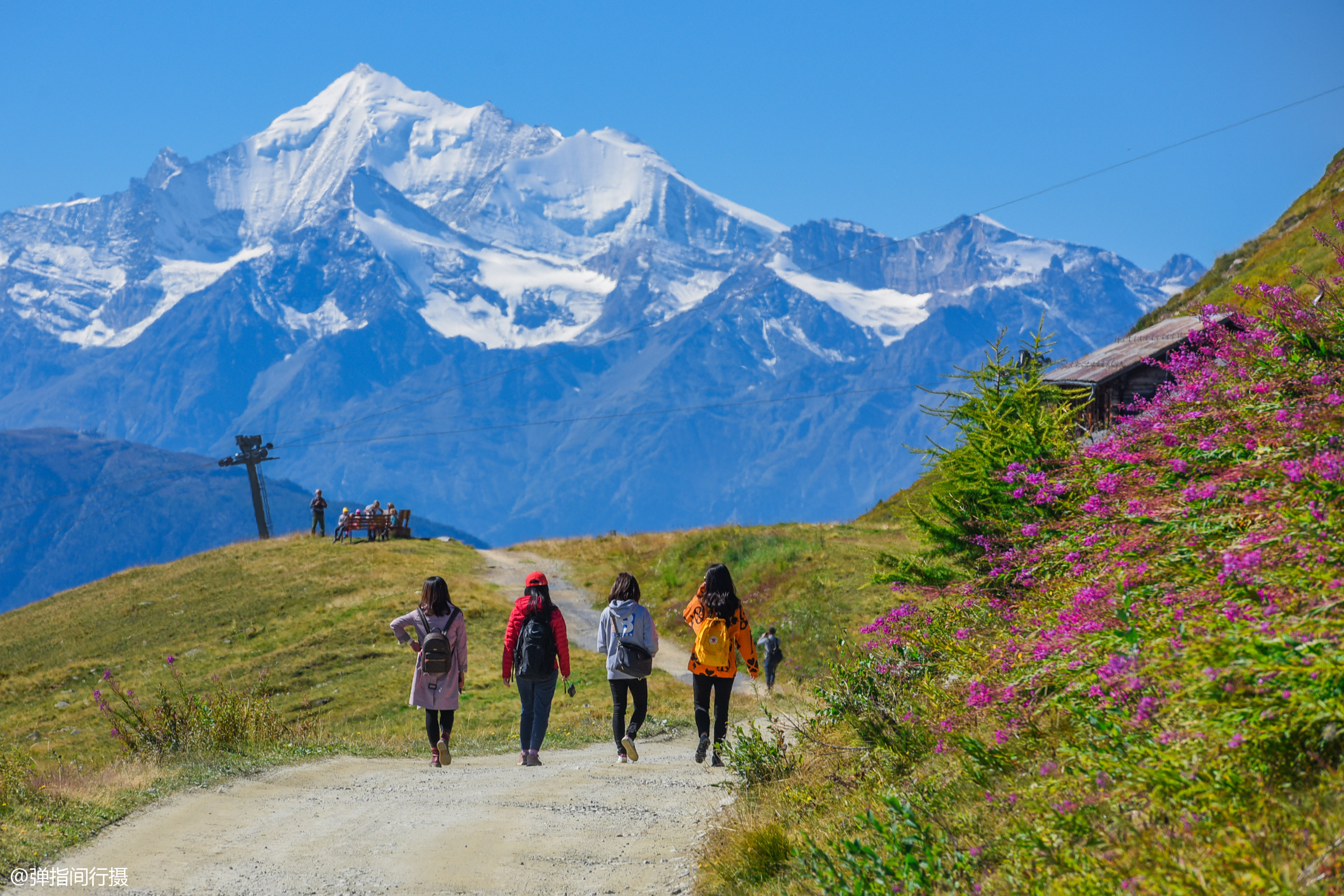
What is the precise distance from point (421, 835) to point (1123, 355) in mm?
29025

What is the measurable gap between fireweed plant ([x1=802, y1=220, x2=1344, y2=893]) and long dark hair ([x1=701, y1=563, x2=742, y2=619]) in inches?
82.6

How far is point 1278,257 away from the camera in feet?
120

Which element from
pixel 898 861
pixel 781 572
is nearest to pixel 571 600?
pixel 781 572

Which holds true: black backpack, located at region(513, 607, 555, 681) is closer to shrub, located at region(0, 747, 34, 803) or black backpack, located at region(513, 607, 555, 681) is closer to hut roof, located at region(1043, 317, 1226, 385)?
shrub, located at region(0, 747, 34, 803)

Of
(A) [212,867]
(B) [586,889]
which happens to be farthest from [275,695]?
(B) [586,889]

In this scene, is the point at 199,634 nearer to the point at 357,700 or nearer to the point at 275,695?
the point at 275,695

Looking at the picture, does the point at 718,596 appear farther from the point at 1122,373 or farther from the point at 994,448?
the point at 1122,373

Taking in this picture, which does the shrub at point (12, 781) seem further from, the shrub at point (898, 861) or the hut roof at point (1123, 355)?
the hut roof at point (1123, 355)

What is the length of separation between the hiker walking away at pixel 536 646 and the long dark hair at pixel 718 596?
1.67m

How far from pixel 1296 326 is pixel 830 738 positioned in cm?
477

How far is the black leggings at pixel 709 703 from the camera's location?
10766 millimetres

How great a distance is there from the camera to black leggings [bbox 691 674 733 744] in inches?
424

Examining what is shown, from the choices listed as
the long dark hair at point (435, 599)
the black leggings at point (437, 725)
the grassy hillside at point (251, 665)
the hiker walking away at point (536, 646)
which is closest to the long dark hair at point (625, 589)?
the hiker walking away at point (536, 646)

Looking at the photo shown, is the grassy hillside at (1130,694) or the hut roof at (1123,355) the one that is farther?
the hut roof at (1123,355)
